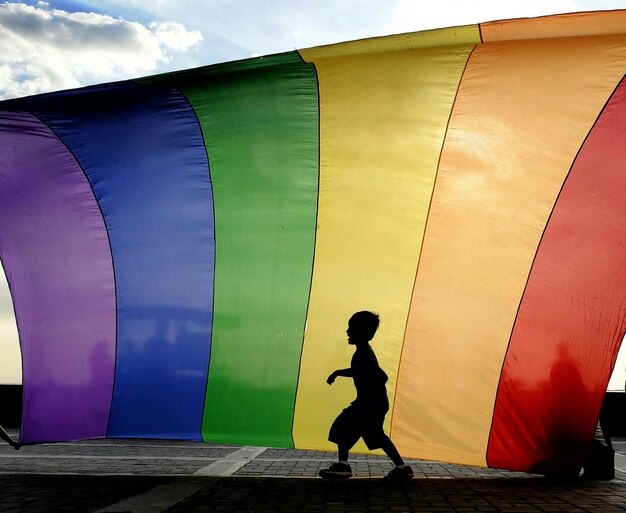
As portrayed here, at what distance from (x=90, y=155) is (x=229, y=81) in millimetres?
1756

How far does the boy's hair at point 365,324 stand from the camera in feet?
21.6

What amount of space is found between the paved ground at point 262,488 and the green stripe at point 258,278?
2.23 ft

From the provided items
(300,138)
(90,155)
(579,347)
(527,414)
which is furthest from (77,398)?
(579,347)

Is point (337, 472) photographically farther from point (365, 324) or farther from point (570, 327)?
point (570, 327)

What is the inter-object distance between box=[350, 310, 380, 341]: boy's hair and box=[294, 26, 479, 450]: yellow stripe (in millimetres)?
464

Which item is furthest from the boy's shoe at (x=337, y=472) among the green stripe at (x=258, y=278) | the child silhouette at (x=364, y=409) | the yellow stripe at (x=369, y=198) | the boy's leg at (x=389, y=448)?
the green stripe at (x=258, y=278)

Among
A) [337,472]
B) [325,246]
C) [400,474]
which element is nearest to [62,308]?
[325,246]

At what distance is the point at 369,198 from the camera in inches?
274

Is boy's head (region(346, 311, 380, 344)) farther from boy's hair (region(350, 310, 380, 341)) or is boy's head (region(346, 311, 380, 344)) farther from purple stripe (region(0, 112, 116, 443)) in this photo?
purple stripe (region(0, 112, 116, 443))

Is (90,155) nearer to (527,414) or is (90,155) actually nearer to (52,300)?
(52,300)

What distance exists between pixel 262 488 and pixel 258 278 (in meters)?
2.12

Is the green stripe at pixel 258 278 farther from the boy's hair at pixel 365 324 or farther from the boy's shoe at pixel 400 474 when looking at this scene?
the boy's shoe at pixel 400 474

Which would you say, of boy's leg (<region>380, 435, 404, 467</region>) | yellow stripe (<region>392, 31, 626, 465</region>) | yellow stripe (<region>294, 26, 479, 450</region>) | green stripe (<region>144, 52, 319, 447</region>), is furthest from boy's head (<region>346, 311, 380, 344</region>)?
boy's leg (<region>380, 435, 404, 467</region>)

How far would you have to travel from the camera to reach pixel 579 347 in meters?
6.73
